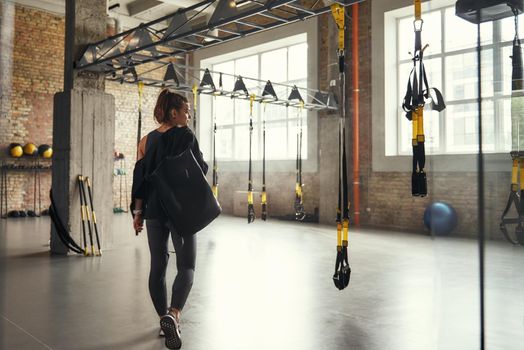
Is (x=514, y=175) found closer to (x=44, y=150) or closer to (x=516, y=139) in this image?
(x=516, y=139)

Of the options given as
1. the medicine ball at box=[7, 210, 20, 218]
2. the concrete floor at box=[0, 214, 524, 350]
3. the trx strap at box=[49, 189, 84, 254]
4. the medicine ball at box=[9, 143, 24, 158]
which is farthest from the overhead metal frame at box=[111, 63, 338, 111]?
the medicine ball at box=[7, 210, 20, 218]

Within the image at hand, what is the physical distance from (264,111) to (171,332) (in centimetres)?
852

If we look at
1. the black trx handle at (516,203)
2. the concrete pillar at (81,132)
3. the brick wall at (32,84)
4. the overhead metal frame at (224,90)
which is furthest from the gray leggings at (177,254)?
the brick wall at (32,84)

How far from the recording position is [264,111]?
10.9 meters

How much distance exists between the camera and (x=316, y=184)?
423 inches

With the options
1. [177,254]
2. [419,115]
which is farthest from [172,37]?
[419,115]

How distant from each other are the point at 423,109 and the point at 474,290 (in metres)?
1.58

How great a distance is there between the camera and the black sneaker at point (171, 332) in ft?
8.96

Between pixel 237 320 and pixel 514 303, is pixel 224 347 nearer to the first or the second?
pixel 237 320

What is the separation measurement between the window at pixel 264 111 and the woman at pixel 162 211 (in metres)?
7.92

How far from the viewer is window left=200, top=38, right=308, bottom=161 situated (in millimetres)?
11703

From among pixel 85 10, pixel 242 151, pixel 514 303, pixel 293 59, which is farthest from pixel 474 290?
pixel 242 151

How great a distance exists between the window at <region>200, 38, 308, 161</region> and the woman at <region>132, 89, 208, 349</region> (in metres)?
7.92

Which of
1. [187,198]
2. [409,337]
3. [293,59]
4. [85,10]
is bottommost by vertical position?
[409,337]
